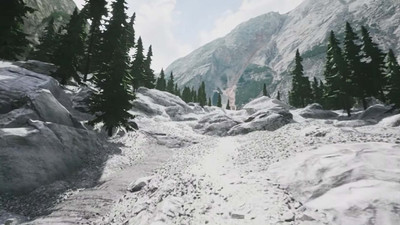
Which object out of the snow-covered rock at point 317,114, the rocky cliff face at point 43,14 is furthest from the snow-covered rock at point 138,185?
the rocky cliff face at point 43,14

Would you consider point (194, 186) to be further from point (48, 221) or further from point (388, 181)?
point (388, 181)

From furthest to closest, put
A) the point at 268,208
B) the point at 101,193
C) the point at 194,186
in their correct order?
the point at 101,193
the point at 194,186
the point at 268,208

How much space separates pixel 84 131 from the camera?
2197 cm

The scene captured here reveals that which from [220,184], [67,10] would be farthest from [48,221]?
[67,10]

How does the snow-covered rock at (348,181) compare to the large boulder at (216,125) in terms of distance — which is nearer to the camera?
the snow-covered rock at (348,181)

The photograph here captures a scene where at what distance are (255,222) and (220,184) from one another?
453 cm

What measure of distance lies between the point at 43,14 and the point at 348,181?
126105mm

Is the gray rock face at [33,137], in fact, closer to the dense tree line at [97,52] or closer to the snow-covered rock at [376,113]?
the dense tree line at [97,52]

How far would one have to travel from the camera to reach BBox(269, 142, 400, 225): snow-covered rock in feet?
27.5

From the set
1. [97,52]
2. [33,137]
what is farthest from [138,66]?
[33,137]

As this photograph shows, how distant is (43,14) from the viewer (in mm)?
106375

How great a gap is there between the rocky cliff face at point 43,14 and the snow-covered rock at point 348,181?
94.7 m

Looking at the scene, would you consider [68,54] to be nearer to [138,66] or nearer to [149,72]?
[138,66]

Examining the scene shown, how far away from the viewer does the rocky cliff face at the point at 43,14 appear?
93350mm
